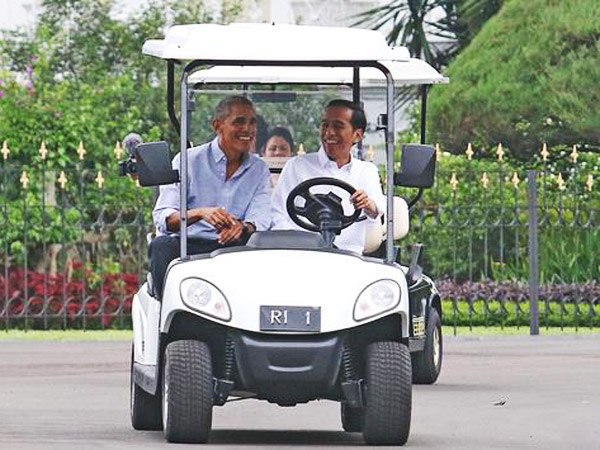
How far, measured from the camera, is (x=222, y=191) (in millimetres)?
10500

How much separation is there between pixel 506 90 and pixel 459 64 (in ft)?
2.25

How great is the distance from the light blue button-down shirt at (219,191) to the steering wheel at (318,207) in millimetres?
122

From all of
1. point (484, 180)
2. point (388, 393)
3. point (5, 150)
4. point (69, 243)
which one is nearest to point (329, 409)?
point (388, 393)

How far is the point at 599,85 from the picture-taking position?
22078 millimetres

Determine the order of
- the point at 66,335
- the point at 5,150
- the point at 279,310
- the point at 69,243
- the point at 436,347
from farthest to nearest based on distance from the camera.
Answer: the point at 69,243
the point at 5,150
the point at 66,335
the point at 436,347
the point at 279,310

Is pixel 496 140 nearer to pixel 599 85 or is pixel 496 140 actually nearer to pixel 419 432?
pixel 599 85

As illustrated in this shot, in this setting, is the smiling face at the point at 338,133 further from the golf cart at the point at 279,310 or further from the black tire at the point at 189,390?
the black tire at the point at 189,390

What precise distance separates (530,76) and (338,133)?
460 inches

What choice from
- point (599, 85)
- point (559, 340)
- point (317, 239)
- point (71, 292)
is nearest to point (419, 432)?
A: point (317, 239)

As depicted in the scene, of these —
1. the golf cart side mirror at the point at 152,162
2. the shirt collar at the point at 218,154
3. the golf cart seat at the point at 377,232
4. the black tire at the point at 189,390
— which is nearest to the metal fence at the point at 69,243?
the golf cart seat at the point at 377,232

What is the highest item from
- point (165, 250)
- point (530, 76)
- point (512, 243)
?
point (530, 76)

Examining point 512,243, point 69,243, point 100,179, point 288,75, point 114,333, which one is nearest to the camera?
point 288,75

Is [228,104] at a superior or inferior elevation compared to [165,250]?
superior

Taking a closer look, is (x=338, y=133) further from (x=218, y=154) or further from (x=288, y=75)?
(x=288, y=75)
